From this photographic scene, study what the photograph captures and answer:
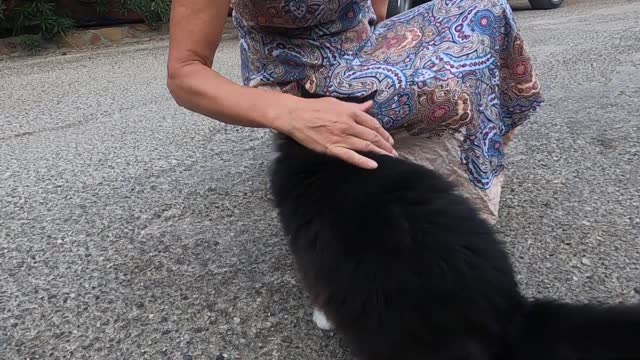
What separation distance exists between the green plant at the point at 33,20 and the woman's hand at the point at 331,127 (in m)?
5.45

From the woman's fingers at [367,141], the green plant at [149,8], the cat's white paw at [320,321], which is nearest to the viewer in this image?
the woman's fingers at [367,141]

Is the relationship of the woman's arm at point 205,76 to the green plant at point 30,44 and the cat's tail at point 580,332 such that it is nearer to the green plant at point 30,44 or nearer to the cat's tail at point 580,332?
the cat's tail at point 580,332

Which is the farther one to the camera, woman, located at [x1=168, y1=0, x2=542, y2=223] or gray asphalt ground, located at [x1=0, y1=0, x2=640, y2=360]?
gray asphalt ground, located at [x1=0, y1=0, x2=640, y2=360]

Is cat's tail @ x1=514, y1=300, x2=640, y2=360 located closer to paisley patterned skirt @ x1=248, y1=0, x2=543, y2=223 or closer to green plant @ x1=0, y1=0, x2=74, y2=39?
paisley patterned skirt @ x1=248, y1=0, x2=543, y2=223

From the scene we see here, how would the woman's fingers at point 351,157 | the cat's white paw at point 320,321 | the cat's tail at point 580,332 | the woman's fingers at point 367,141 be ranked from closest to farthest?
the cat's tail at point 580,332 < the woman's fingers at point 351,157 < the woman's fingers at point 367,141 < the cat's white paw at point 320,321

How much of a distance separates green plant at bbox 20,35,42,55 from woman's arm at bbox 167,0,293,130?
513 centimetres

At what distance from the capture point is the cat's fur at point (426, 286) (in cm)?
73

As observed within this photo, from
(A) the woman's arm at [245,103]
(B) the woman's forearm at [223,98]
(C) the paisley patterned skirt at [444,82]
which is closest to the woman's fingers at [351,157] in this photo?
(A) the woman's arm at [245,103]

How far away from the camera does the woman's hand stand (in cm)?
107

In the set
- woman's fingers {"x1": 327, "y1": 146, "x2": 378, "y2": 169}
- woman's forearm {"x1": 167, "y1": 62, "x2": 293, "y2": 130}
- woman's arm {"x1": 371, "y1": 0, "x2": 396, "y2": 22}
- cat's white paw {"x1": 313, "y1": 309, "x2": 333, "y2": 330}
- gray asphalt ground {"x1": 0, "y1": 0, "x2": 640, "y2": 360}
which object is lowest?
gray asphalt ground {"x1": 0, "y1": 0, "x2": 640, "y2": 360}

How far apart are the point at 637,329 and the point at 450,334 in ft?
0.69

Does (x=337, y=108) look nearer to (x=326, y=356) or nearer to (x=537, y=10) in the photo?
(x=326, y=356)

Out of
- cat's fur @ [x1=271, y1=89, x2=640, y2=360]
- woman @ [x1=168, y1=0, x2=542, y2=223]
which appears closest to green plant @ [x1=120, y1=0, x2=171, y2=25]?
woman @ [x1=168, y1=0, x2=542, y2=223]

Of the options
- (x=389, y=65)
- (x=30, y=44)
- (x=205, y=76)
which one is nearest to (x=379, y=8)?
(x=389, y=65)
